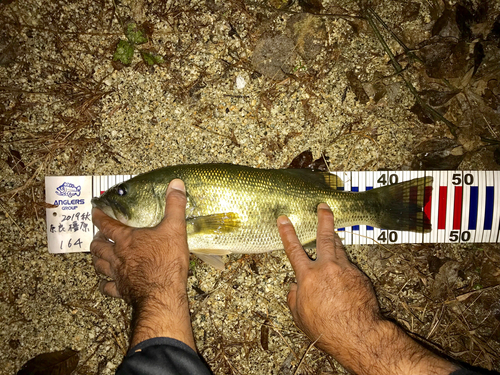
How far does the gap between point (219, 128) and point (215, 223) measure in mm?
1208

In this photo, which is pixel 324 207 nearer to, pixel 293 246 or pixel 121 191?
pixel 293 246

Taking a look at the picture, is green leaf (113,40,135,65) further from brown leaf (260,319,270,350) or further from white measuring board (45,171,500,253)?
brown leaf (260,319,270,350)

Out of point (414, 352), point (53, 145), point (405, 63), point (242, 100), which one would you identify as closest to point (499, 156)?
point (405, 63)

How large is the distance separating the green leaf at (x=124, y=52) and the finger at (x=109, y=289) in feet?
8.07

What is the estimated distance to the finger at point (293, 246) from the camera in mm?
2875

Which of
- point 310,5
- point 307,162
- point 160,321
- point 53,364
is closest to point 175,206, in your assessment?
point 160,321

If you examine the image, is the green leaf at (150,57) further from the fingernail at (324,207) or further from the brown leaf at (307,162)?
the fingernail at (324,207)

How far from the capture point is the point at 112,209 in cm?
296

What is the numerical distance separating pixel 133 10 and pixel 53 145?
1778mm

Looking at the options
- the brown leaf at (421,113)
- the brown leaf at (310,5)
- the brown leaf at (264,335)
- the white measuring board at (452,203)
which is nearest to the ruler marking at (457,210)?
the white measuring board at (452,203)

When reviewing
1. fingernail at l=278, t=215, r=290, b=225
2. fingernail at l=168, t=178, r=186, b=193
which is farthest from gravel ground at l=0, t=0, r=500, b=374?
fingernail at l=278, t=215, r=290, b=225

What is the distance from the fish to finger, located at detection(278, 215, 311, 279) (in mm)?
72

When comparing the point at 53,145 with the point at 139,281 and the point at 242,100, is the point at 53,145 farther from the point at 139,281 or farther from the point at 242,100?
the point at 242,100

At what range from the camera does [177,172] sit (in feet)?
9.66
